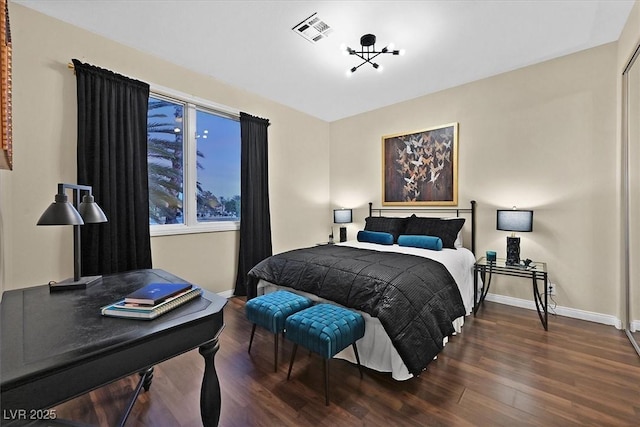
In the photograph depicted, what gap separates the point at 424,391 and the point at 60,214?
2277 millimetres

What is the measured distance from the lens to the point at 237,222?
3.92m

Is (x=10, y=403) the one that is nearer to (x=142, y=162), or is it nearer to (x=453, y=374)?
(x=453, y=374)

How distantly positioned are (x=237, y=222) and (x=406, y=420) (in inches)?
120

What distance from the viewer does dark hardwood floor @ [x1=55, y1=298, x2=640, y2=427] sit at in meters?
1.58

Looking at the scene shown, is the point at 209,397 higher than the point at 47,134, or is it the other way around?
the point at 47,134

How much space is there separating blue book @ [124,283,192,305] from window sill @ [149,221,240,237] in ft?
7.12

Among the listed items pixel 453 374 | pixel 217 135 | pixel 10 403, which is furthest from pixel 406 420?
pixel 217 135

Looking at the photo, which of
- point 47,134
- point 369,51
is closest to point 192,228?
point 47,134

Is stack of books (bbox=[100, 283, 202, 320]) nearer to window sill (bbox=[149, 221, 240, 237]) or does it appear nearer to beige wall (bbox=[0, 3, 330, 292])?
beige wall (bbox=[0, 3, 330, 292])

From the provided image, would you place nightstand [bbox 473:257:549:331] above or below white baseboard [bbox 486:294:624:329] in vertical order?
above

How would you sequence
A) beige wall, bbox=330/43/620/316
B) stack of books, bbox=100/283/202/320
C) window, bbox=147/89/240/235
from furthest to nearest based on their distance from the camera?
window, bbox=147/89/240/235
beige wall, bbox=330/43/620/316
stack of books, bbox=100/283/202/320

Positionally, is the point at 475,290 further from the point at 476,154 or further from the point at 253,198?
the point at 253,198

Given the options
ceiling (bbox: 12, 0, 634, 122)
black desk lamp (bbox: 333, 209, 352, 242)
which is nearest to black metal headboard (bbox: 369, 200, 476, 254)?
black desk lamp (bbox: 333, 209, 352, 242)

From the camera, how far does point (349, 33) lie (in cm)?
266
